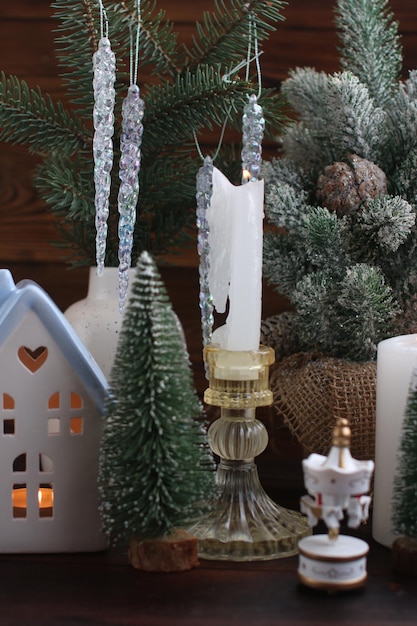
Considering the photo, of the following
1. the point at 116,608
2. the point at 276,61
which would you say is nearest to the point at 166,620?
the point at 116,608

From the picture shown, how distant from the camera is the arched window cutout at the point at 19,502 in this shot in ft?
2.31

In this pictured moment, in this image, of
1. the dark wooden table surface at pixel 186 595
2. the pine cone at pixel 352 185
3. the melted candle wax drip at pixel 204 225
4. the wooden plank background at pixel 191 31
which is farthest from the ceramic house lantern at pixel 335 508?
the wooden plank background at pixel 191 31

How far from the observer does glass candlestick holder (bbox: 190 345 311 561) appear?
679 mm

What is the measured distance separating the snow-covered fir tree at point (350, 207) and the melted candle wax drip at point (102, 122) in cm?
19

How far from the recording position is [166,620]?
1.88 feet

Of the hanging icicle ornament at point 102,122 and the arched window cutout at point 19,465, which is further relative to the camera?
the arched window cutout at point 19,465

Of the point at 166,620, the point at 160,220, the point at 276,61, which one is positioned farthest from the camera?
the point at 276,61

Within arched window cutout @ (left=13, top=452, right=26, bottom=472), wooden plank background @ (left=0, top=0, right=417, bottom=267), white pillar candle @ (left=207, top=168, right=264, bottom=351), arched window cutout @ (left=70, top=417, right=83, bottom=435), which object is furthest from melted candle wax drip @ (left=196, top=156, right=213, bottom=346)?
wooden plank background @ (left=0, top=0, right=417, bottom=267)

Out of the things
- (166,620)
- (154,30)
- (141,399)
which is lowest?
(166,620)

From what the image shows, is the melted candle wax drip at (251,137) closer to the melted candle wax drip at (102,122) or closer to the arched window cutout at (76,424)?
→ the melted candle wax drip at (102,122)

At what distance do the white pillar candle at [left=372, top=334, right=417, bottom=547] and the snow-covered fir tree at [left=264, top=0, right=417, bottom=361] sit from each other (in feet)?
0.34

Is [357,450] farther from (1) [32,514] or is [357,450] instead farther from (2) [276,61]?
(2) [276,61]

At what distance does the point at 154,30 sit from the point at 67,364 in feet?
1.25

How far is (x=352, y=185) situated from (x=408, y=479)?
0.30 meters
